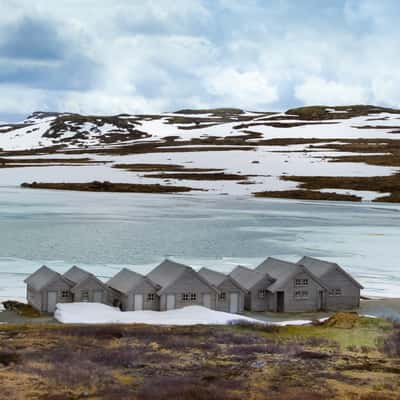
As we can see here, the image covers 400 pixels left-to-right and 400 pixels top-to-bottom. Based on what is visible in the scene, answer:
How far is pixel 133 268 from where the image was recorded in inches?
1661

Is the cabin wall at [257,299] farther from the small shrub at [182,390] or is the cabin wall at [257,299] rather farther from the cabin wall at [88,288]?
the small shrub at [182,390]

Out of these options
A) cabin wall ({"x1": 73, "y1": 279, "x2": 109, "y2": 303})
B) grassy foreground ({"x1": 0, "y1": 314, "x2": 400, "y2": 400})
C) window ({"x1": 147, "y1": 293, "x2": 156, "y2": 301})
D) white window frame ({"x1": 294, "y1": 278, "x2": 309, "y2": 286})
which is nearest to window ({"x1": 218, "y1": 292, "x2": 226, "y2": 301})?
window ({"x1": 147, "y1": 293, "x2": 156, "y2": 301})

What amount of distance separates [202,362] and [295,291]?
46.1 feet

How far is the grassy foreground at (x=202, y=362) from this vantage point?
19391 mm

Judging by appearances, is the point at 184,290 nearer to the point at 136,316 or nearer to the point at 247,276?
the point at 136,316

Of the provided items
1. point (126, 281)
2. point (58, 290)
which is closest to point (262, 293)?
point (126, 281)

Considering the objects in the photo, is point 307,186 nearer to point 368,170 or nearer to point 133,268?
point 368,170

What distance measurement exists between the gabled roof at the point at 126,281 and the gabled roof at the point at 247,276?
5128 millimetres

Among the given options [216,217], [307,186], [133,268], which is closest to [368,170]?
[307,186]

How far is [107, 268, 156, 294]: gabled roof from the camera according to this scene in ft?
110

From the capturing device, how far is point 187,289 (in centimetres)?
3431

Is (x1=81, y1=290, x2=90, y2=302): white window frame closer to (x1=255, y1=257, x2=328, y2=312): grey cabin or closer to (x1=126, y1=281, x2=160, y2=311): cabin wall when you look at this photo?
(x1=126, y1=281, x2=160, y2=311): cabin wall

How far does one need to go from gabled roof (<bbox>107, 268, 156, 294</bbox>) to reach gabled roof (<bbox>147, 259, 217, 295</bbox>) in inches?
25.1

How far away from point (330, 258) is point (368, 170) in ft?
234
